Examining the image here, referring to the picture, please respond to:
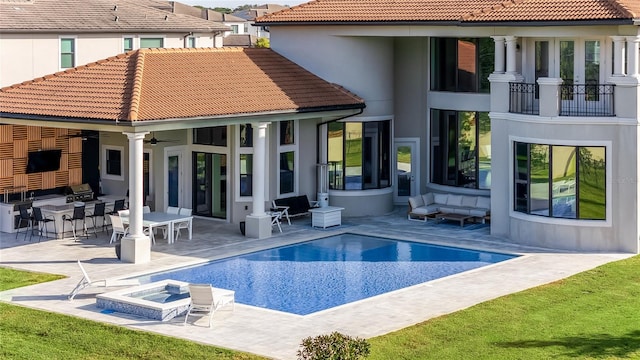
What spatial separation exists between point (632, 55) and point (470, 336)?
37.2 ft

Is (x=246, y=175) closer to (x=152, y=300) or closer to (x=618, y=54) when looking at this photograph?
(x=152, y=300)

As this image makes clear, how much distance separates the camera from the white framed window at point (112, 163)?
122 ft

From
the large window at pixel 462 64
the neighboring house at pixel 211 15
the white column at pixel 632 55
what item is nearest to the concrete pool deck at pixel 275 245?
the large window at pixel 462 64

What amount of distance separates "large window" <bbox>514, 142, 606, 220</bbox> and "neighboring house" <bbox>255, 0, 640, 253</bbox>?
28mm

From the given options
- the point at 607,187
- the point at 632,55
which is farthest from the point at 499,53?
the point at 607,187

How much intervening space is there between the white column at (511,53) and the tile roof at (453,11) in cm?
68

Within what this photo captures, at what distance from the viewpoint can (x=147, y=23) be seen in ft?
154

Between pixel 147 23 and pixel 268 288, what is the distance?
72.1 ft

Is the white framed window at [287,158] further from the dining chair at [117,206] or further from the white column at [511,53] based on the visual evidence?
the white column at [511,53]

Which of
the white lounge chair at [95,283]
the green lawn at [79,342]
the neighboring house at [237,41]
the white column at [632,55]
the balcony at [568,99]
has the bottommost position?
the green lawn at [79,342]

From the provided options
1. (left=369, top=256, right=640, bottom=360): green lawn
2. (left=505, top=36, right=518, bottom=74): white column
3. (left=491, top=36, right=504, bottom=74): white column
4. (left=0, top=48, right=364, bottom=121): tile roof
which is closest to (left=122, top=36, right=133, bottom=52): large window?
(left=0, top=48, right=364, bottom=121): tile roof

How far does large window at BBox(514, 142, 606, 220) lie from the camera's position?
31.4 metres

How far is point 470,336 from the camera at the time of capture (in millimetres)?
22703

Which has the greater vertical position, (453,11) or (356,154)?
(453,11)
